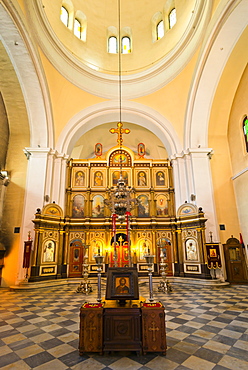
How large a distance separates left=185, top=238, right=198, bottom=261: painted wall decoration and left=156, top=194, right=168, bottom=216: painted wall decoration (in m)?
2.37

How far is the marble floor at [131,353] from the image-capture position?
2.94 meters

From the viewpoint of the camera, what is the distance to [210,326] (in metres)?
4.34

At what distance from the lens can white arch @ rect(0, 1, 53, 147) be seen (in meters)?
7.83

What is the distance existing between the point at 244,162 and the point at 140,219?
6.13 meters

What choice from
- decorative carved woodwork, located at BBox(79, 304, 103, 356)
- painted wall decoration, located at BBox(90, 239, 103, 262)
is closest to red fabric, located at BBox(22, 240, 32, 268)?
painted wall decoration, located at BBox(90, 239, 103, 262)

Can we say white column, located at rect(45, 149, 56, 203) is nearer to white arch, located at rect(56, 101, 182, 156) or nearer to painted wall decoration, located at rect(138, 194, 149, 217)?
white arch, located at rect(56, 101, 182, 156)

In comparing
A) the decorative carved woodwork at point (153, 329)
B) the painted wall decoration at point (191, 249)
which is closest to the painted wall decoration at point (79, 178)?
the painted wall decoration at point (191, 249)

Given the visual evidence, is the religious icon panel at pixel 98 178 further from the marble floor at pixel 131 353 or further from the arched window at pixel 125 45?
the arched window at pixel 125 45

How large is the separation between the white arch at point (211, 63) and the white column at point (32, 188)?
26.1 feet

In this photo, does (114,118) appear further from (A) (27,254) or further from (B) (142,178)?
(A) (27,254)

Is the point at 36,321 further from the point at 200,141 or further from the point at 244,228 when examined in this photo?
the point at 200,141

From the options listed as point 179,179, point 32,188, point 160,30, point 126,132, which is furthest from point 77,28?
point 179,179

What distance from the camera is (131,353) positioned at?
322 cm

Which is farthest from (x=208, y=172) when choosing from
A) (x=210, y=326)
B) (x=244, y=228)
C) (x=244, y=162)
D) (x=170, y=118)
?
(x=210, y=326)
